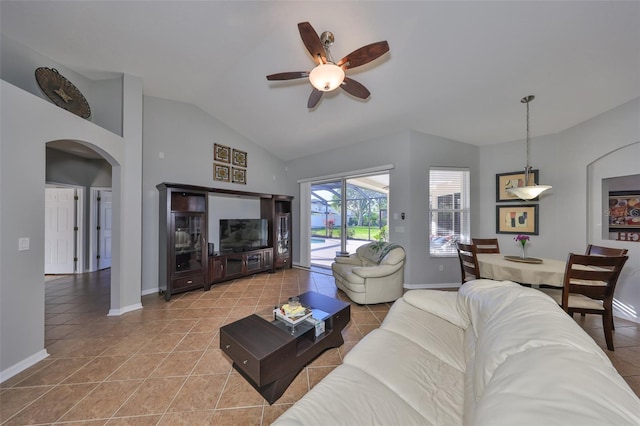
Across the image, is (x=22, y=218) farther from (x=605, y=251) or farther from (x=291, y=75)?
(x=605, y=251)

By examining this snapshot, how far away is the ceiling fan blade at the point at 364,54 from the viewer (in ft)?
5.83

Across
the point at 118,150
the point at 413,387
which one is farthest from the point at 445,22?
the point at 118,150

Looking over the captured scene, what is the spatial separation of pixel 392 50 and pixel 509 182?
125 inches

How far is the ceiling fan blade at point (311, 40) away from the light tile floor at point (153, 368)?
7.72 ft

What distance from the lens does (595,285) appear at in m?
2.07

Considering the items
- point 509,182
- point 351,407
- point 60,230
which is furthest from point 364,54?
point 60,230

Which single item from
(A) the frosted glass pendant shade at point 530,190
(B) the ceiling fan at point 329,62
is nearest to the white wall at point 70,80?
(B) the ceiling fan at point 329,62

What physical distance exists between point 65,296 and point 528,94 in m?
7.08

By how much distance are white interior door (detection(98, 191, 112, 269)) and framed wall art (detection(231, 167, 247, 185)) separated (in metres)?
3.00

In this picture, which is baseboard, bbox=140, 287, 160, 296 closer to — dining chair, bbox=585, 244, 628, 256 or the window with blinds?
the window with blinds

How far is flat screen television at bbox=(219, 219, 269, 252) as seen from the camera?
14.1 ft

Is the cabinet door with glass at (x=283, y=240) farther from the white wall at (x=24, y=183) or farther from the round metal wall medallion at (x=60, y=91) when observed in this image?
the round metal wall medallion at (x=60, y=91)

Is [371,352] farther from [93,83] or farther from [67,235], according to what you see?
[67,235]

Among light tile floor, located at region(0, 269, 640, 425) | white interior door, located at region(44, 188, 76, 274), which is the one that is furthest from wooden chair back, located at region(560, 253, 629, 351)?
white interior door, located at region(44, 188, 76, 274)
